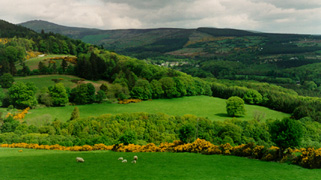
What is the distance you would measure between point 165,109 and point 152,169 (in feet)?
208

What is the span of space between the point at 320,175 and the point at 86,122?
4551cm

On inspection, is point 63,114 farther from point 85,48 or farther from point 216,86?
point 85,48

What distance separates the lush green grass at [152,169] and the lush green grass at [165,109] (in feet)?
137

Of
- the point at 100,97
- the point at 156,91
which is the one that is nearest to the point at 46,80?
the point at 100,97

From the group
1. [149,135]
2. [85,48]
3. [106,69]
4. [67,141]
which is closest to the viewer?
[67,141]

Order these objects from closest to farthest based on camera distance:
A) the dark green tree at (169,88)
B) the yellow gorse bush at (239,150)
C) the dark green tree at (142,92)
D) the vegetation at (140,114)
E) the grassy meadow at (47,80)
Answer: the yellow gorse bush at (239,150), the vegetation at (140,114), the dark green tree at (142,92), the grassy meadow at (47,80), the dark green tree at (169,88)

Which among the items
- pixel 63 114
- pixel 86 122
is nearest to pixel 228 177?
pixel 86 122

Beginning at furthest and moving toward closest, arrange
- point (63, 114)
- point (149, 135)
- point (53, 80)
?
point (53, 80) < point (63, 114) < point (149, 135)

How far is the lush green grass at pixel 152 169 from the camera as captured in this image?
60.5 feet

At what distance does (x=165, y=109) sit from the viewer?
276 feet

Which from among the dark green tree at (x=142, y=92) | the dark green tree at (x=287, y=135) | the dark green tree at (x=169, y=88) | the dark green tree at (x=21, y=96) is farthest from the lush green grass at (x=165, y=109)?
the dark green tree at (x=287, y=135)

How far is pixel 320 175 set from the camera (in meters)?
18.6

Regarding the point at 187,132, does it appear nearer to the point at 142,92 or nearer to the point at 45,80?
the point at 142,92

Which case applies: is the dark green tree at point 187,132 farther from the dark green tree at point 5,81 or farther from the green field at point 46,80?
the dark green tree at point 5,81
